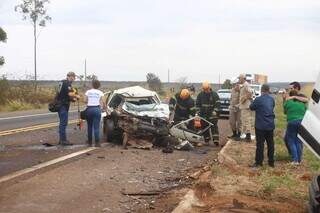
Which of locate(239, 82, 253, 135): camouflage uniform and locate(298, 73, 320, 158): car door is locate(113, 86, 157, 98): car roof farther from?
locate(298, 73, 320, 158): car door

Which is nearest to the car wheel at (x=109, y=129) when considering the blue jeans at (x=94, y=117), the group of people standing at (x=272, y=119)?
the blue jeans at (x=94, y=117)

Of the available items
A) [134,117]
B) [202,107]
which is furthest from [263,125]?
[202,107]

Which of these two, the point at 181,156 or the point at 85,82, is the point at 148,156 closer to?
the point at 181,156

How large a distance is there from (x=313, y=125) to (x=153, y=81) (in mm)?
70661

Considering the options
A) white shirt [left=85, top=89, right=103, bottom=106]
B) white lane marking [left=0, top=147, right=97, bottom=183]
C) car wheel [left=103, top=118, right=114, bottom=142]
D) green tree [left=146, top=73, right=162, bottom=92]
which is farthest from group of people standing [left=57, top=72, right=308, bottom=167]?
green tree [left=146, top=73, right=162, bottom=92]

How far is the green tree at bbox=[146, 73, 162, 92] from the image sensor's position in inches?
2919

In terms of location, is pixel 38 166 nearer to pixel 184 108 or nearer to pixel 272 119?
pixel 272 119

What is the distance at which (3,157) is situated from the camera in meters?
13.5

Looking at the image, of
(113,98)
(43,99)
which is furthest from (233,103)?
(43,99)

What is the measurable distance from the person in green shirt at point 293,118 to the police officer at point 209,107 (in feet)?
13.8

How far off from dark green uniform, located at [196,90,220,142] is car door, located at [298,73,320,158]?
11.3 metres

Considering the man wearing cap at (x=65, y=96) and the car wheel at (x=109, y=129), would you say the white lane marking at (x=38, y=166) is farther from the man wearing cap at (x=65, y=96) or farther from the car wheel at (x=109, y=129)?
the car wheel at (x=109, y=129)

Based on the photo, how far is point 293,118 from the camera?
12438mm

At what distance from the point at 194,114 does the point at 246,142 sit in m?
1.67
